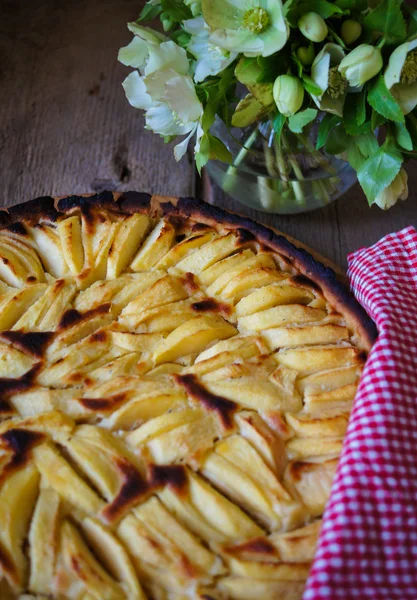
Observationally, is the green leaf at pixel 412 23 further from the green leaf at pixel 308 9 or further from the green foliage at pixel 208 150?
the green foliage at pixel 208 150

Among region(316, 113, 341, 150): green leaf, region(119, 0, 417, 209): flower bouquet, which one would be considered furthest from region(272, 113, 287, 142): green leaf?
region(316, 113, 341, 150): green leaf

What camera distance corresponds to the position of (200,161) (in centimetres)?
164

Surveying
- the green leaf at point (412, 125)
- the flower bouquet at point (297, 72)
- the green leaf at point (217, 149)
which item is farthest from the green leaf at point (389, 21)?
the green leaf at point (217, 149)

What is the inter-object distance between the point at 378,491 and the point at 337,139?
88cm

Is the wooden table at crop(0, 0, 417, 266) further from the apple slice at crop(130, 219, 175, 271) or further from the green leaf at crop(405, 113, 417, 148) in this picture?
the green leaf at crop(405, 113, 417, 148)

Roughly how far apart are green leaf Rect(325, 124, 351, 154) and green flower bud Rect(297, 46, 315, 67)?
0.25 meters

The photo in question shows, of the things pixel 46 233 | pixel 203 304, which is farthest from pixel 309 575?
pixel 46 233

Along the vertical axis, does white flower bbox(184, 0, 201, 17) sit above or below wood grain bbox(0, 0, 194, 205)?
above

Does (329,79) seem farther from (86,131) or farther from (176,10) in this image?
(86,131)

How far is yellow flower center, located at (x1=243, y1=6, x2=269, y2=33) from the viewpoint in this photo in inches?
53.6

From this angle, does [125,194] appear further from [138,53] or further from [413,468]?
[413,468]

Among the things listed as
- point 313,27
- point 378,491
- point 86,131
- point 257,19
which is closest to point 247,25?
point 257,19

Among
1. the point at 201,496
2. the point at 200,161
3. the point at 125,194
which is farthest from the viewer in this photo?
the point at 125,194

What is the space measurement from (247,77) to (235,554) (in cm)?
102
